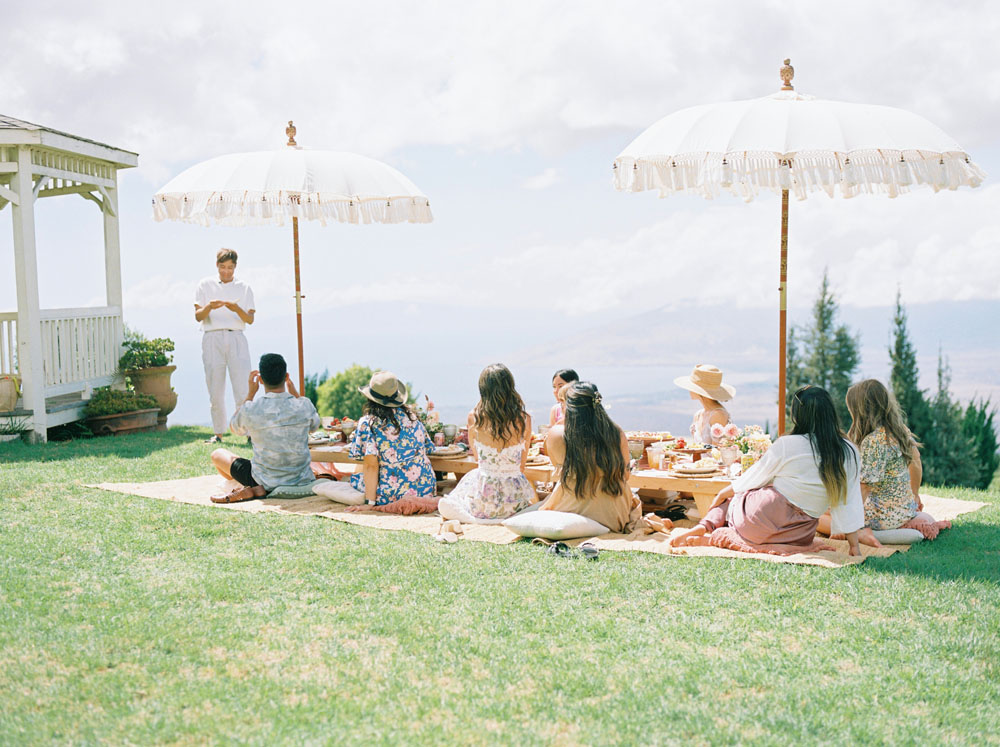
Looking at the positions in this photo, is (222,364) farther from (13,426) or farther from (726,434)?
(726,434)

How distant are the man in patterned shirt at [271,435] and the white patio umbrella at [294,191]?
129cm

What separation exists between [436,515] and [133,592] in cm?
284

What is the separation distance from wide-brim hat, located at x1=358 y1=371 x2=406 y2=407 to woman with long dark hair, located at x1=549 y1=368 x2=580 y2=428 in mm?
→ 1322

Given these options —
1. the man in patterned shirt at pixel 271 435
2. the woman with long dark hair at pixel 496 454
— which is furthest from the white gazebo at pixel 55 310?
the woman with long dark hair at pixel 496 454

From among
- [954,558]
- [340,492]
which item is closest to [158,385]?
[340,492]

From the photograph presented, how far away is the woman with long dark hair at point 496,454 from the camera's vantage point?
293 inches

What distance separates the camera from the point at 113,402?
13.0 m

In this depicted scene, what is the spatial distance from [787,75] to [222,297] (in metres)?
7.22

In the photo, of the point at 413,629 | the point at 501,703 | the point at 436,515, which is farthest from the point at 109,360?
the point at 501,703

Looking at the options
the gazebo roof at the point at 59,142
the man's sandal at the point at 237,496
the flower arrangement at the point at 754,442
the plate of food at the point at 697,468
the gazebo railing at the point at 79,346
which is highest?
the gazebo roof at the point at 59,142

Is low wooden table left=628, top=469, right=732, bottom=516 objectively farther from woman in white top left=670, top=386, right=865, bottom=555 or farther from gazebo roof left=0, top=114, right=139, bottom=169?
gazebo roof left=0, top=114, right=139, bottom=169

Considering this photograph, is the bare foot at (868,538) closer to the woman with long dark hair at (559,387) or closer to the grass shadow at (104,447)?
the woman with long dark hair at (559,387)

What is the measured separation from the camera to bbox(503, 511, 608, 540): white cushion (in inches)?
269

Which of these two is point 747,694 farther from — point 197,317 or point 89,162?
point 89,162
